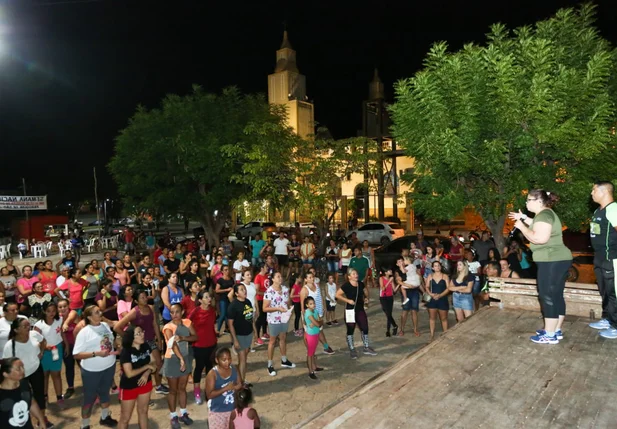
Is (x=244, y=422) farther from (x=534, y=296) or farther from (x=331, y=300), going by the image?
(x=331, y=300)

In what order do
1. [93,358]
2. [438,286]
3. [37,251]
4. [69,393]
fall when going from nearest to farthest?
[93,358] < [69,393] < [438,286] < [37,251]

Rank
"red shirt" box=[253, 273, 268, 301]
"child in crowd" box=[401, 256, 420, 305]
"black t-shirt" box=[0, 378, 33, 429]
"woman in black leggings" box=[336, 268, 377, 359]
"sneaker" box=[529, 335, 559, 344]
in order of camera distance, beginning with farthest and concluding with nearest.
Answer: "child in crowd" box=[401, 256, 420, 305]
"red shirt" box=[253, 273, 268, 301]
"woman in black leggings" box=[336, 268, 377, 359]
"sneaker" box=[529, 335, 559, 344]
"black t-shirt" box=[0, 378, 33, 429]

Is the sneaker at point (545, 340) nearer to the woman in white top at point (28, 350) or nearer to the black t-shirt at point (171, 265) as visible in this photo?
the woman in white top at point (28, 350)

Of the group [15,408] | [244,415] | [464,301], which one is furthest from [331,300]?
[15,408]

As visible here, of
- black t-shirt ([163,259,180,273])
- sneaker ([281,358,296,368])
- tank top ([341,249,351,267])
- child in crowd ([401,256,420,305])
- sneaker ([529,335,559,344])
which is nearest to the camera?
sneaker ([529,335,559,344])

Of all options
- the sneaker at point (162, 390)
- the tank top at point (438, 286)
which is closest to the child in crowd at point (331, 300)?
the tank top at point (438, 286)

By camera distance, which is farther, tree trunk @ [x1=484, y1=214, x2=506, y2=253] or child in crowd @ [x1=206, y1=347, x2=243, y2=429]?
tree trunk @ [x1=484, y1=214, x2=506, y2=253]

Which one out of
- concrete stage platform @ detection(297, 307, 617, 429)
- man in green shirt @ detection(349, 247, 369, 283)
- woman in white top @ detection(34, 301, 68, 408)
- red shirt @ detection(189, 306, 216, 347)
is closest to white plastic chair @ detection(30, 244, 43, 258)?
woman in white top @ detection(34, 301, 68, 408)

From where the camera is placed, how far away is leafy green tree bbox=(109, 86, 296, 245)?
2045 cm

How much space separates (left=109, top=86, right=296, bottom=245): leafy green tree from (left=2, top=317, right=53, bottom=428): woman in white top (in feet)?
45.3

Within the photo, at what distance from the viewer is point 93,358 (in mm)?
5469

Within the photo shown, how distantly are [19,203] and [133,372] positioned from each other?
102 ft

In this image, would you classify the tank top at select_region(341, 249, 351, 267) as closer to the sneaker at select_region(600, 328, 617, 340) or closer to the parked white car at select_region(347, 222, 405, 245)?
the sneaker at select_region(600, 328, 617, 340)

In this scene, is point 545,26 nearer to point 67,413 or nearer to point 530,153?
point 530,153
